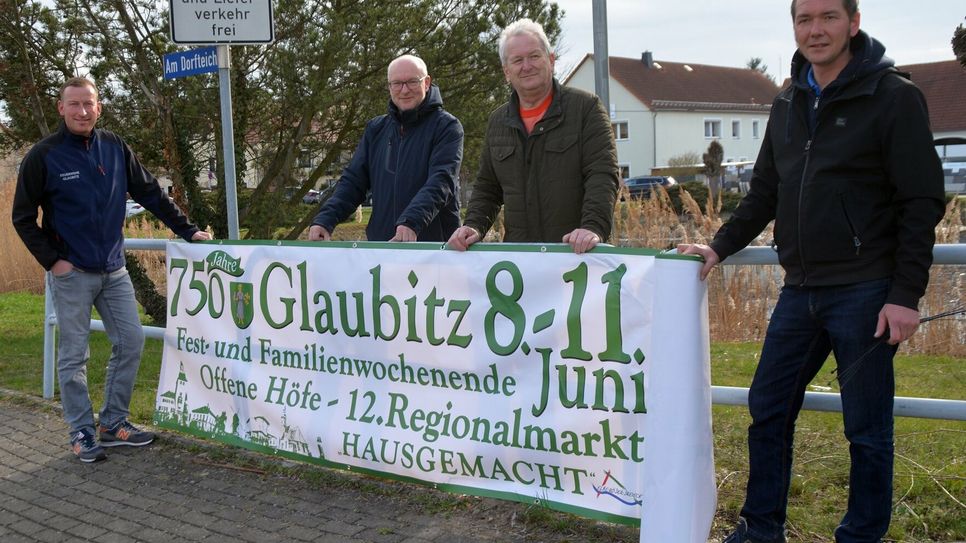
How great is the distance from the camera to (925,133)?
3.13 metres

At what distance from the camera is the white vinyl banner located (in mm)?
3652

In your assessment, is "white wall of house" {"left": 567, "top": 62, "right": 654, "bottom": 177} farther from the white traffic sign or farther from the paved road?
the paved road

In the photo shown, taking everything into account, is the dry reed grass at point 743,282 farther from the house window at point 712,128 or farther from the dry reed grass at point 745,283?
the house window at point 712,128

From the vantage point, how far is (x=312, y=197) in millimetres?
13211

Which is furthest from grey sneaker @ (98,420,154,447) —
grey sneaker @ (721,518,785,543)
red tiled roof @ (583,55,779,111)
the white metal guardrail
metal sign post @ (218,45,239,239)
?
red tiled roof @ (583,55,779,111)

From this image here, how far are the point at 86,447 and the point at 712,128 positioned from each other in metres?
66.2

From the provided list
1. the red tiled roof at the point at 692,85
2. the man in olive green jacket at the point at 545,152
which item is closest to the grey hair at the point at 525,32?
the man in olive green jacket at the point at 545,152

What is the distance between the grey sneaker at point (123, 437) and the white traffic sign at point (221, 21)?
2426mm

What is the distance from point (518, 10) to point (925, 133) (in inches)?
400

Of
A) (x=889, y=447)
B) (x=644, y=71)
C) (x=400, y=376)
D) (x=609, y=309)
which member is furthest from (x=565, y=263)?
(x=644, y=71)

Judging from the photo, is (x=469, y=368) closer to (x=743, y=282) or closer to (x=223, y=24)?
(x=223, y=24)

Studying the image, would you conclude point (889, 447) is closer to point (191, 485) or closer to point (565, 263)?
point (565, 263)

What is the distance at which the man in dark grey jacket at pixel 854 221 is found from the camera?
313 centimetres

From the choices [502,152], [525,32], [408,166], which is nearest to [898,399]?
[502,152]
